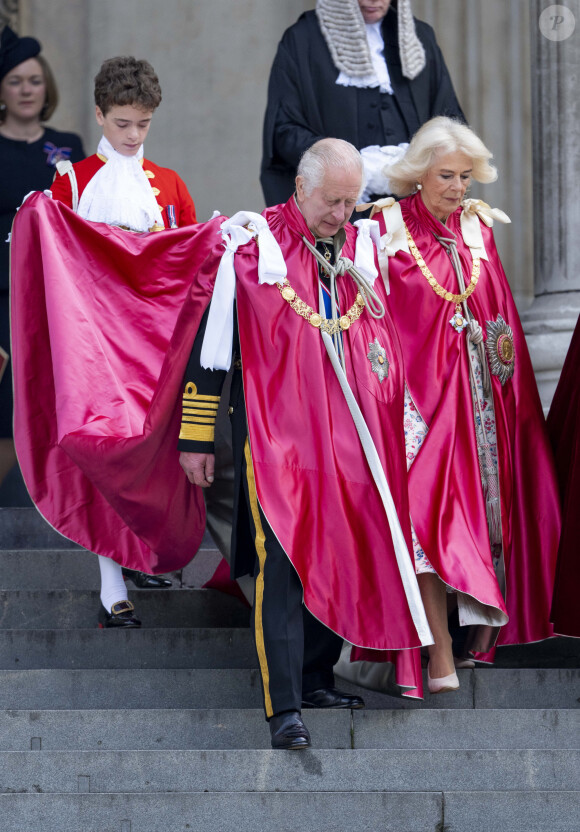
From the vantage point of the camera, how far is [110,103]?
6301mm

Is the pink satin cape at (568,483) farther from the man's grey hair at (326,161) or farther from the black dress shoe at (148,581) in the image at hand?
the black dress shoe at (148,581)

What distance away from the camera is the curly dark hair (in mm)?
6246

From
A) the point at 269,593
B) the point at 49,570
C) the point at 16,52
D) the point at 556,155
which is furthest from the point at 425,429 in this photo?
the point at 16,52

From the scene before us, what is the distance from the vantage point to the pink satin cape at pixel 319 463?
515 cm

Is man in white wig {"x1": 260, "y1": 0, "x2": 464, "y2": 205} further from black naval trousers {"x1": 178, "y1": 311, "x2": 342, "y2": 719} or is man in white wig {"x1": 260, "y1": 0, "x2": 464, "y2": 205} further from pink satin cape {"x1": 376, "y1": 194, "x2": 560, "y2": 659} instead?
black naval trousers {"x1": 178, "y1": 311, "x2": 342, "y2": 719}

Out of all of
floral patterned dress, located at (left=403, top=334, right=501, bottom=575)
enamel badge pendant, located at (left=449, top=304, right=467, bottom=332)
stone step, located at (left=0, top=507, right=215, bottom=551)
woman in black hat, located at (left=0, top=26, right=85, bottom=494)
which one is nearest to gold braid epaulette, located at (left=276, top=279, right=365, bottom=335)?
floral patterned dress, located at (left=403, top=334, right=501, bottom=575)

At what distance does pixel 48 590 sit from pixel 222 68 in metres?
5.01

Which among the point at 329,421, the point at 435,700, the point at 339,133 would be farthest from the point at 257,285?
the point at 339,133

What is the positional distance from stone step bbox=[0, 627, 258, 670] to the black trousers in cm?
83

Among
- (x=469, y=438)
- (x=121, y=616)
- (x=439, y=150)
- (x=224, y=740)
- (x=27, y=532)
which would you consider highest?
(x=439, y=150)

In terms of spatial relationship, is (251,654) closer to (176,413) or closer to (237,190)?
(176,413)

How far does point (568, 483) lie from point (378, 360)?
105 centimetres

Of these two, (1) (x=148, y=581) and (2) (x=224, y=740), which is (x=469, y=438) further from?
(1) (x=148, y=581)

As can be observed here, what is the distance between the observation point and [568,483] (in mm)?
5977
